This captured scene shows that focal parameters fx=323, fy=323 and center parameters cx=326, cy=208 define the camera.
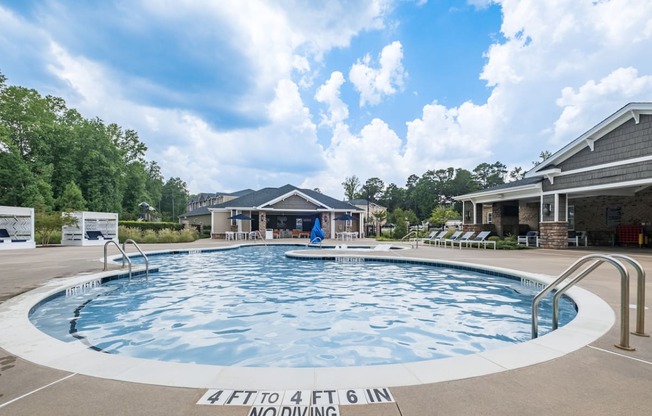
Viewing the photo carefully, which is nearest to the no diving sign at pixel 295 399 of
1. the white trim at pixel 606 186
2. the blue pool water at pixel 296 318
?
the blue pool water at pixel 296 318

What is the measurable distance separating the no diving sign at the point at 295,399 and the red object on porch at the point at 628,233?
23.4 m

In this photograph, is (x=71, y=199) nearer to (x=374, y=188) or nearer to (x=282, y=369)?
(x=282, y=369)

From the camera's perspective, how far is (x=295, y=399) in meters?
2.27

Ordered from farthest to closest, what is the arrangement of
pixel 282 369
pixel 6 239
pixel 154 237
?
1. pixel 154 237
2. pixel 6 239
3. pixel 282 369

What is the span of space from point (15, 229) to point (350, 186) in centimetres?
5950

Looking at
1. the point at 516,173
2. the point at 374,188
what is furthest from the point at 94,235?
the point at 516,173

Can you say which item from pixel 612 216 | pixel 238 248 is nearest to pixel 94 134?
pixel 238 248

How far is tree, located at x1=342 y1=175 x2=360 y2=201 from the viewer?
242 ft

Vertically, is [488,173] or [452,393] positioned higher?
[488,173]

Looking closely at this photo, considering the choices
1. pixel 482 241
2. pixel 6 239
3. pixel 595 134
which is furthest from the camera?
pixel 482 241

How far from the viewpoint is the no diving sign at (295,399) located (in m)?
2.14

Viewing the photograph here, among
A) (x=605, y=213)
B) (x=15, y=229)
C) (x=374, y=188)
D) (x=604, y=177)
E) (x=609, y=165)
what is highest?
(x=374, y=188)

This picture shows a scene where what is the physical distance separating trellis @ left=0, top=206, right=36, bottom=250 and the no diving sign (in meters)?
21.4

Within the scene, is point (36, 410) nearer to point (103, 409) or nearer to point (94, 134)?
point (103, 409)
